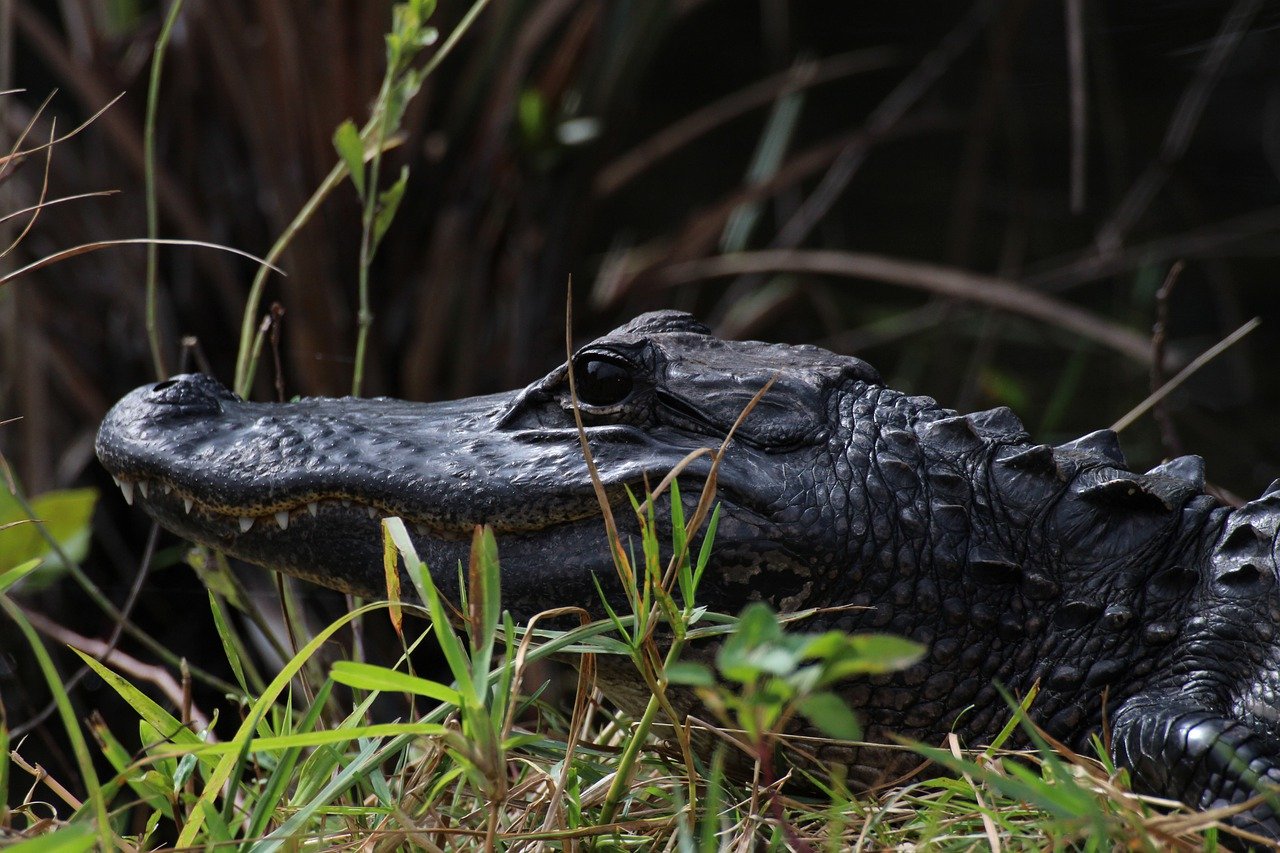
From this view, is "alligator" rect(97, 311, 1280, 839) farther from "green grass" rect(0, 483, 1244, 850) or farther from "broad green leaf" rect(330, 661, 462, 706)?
"broad green leaf" rect(330, 661, 462, 706)

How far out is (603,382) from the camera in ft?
5.41

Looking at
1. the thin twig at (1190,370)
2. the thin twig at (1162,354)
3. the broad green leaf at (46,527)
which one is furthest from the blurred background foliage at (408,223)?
the broad green leaf at (46,527)

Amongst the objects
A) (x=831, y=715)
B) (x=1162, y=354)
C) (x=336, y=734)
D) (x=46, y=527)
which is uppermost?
(x=831, y=715)

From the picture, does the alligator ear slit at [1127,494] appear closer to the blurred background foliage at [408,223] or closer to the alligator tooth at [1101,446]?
the alligator tooth at [1101,446]

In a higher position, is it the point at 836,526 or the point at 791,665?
the point at 791,665

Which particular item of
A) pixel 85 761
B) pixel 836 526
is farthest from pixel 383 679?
pixel 836 526

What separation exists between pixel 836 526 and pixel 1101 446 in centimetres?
44

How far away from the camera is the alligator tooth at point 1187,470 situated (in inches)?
65.4

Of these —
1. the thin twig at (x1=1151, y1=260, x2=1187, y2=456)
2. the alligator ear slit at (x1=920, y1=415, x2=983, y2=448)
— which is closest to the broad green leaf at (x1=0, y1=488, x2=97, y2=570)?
the alligator ear slit at (x1=920, y1=415, x2=983, y2=448)

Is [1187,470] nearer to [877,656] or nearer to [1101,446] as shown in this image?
[1101,446]

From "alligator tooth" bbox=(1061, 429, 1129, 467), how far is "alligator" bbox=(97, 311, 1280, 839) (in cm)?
4

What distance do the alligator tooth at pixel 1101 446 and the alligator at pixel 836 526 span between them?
4 centimetres

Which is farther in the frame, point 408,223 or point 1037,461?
point 408,223

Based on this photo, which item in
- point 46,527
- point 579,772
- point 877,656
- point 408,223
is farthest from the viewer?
point 408,223
